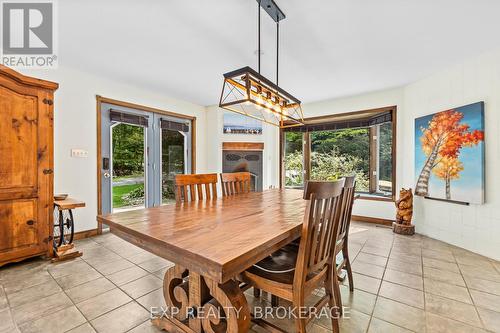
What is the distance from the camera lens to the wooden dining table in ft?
3.11

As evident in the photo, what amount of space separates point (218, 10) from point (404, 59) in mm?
2383

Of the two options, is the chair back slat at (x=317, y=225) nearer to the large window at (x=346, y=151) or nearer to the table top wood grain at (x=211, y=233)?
the table top wood grain at (x=211, y=233)

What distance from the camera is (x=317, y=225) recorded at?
1224mm

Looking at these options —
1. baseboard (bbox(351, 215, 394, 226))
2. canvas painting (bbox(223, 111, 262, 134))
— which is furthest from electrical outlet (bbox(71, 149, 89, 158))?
baseboard (bbox(351, 215, 394, 226))

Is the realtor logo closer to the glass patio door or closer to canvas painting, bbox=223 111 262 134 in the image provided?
the glass patio door

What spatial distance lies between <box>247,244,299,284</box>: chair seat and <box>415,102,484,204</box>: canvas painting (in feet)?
9.05

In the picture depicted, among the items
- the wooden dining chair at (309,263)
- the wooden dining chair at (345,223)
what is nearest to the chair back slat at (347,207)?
the wooden dining chair at (345,223)

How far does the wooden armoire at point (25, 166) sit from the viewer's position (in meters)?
2.26

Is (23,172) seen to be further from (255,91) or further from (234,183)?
(255,91)

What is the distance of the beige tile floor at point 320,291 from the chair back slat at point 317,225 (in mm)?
610

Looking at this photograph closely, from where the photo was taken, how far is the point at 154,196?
4266 mm

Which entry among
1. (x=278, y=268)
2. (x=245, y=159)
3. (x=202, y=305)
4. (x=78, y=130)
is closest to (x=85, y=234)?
(x=78, y=130)

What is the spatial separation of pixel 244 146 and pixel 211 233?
155 inches

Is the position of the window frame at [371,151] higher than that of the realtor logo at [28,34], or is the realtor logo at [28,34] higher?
the realtor logo at [28,34]
